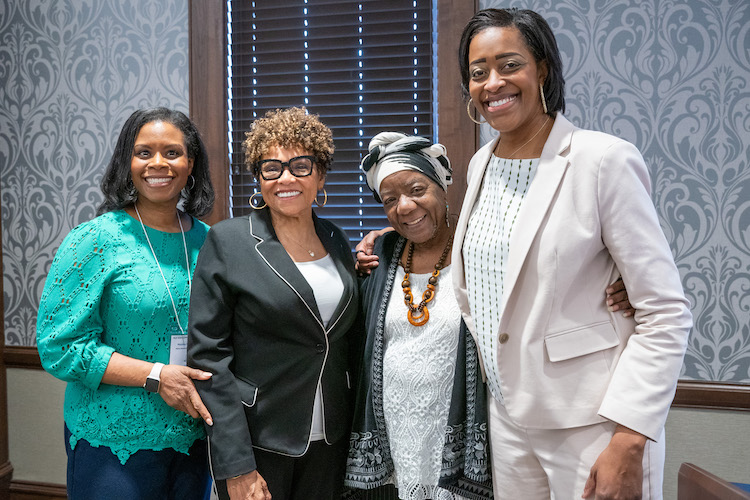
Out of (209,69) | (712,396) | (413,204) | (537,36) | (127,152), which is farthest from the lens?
(209,69)

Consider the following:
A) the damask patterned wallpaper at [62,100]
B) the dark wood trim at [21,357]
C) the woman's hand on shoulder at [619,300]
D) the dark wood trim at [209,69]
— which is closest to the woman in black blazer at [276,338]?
the woman's hand on shoulder at [619,300]

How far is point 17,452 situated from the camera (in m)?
2.80

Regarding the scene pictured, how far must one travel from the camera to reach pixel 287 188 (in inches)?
68.6

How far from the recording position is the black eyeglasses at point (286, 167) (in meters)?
1.75

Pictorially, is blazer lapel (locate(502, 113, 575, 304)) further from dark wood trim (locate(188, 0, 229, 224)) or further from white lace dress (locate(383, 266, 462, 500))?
dark wood trim (locate(188, 0, 229, 224))

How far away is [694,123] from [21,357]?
3085 millimetres

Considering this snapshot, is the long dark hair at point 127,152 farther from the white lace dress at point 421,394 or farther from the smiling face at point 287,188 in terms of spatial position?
the white lace dress at point 421,394

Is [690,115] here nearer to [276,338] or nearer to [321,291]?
[321,291]

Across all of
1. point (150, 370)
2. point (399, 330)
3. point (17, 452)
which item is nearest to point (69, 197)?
point (17, 452)

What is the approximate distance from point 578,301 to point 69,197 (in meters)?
2.35

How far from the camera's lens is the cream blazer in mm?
1276

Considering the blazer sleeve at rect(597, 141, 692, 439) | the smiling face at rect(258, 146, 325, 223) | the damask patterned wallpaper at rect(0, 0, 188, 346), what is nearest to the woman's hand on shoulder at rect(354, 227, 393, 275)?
the smiling face at rect(258, 146, 325, 223)

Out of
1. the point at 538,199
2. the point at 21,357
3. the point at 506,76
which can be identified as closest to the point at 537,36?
the point at 506,76

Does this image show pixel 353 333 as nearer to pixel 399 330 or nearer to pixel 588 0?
pixel 399 330
